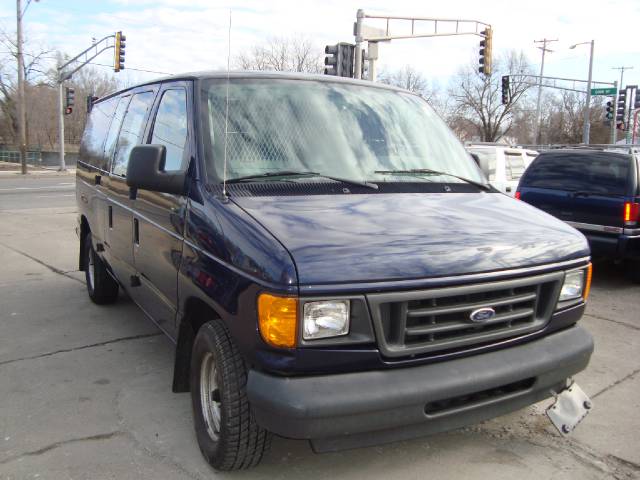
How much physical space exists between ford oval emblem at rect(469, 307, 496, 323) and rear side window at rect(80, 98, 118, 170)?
3.65 metres

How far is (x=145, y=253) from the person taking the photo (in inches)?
154

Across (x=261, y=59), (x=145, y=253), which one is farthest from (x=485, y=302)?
(x=261, y=59)

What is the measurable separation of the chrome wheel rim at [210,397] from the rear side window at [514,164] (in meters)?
10.4

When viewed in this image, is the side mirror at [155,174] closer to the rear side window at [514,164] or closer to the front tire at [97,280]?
the front tire at [97,280]

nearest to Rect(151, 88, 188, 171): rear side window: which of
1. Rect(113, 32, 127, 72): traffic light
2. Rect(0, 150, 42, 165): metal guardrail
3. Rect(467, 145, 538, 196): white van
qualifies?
Rect(467, 145, 538, 196): white van

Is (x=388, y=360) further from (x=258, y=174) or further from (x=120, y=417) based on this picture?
(x=120, y=417)

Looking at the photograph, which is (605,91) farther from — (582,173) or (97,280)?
(97,280)

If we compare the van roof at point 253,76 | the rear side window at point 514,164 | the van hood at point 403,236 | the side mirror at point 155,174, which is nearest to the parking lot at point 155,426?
the van hood at point 403,236

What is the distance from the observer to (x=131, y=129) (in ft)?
14.9

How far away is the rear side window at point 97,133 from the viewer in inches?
212

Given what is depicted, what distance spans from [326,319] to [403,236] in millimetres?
551

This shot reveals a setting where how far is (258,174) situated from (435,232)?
40.5 inches

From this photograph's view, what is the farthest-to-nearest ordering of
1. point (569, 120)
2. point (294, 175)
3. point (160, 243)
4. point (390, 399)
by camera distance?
point (569, 120) → point (160, 243) → point (294, 175) → point (390, 399)

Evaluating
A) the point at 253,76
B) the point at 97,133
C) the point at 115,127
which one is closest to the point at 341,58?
the point at 97,133
